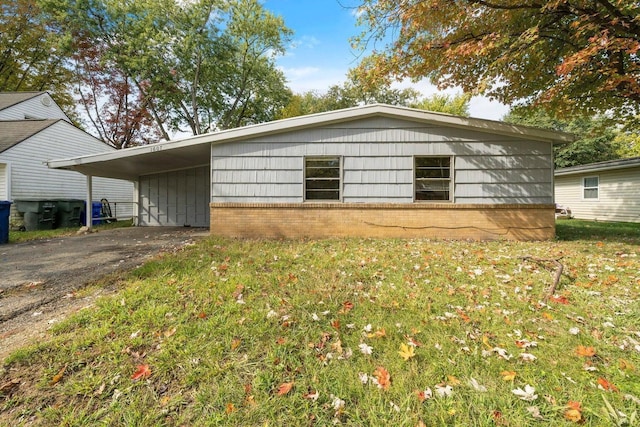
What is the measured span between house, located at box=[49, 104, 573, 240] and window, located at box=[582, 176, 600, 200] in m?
11.3

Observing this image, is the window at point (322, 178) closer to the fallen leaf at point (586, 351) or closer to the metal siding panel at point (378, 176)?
the metal siding panel at point (378, 176)

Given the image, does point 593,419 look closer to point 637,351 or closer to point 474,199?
point 637,351

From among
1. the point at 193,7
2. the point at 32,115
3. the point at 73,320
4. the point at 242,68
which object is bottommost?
the point at 73,320

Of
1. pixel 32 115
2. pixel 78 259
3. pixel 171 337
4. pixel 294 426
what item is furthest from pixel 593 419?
pixel 32 115

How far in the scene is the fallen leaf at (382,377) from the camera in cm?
204

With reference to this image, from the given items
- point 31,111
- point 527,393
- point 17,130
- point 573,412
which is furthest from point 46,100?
point 573,412

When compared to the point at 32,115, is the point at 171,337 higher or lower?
lower

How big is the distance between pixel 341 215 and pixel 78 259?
6.06 metres

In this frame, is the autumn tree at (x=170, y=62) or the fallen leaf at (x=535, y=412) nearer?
the fallen leaf at (x=535, y=412)

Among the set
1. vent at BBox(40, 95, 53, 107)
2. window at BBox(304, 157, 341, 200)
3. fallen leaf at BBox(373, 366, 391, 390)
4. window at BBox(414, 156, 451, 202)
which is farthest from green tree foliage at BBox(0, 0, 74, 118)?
fallen leaf at BBox(373, 366, 391, 390)

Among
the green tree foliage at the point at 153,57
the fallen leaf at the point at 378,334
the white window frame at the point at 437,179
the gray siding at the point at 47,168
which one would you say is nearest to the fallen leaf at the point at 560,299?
the fallen leaf at the point at 378,334

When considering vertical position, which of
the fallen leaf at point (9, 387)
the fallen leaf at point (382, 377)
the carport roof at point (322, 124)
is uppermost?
the carport roof at point (322, 124)

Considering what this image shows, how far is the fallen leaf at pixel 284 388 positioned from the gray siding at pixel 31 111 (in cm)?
2086

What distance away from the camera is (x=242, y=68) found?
70.4ft
